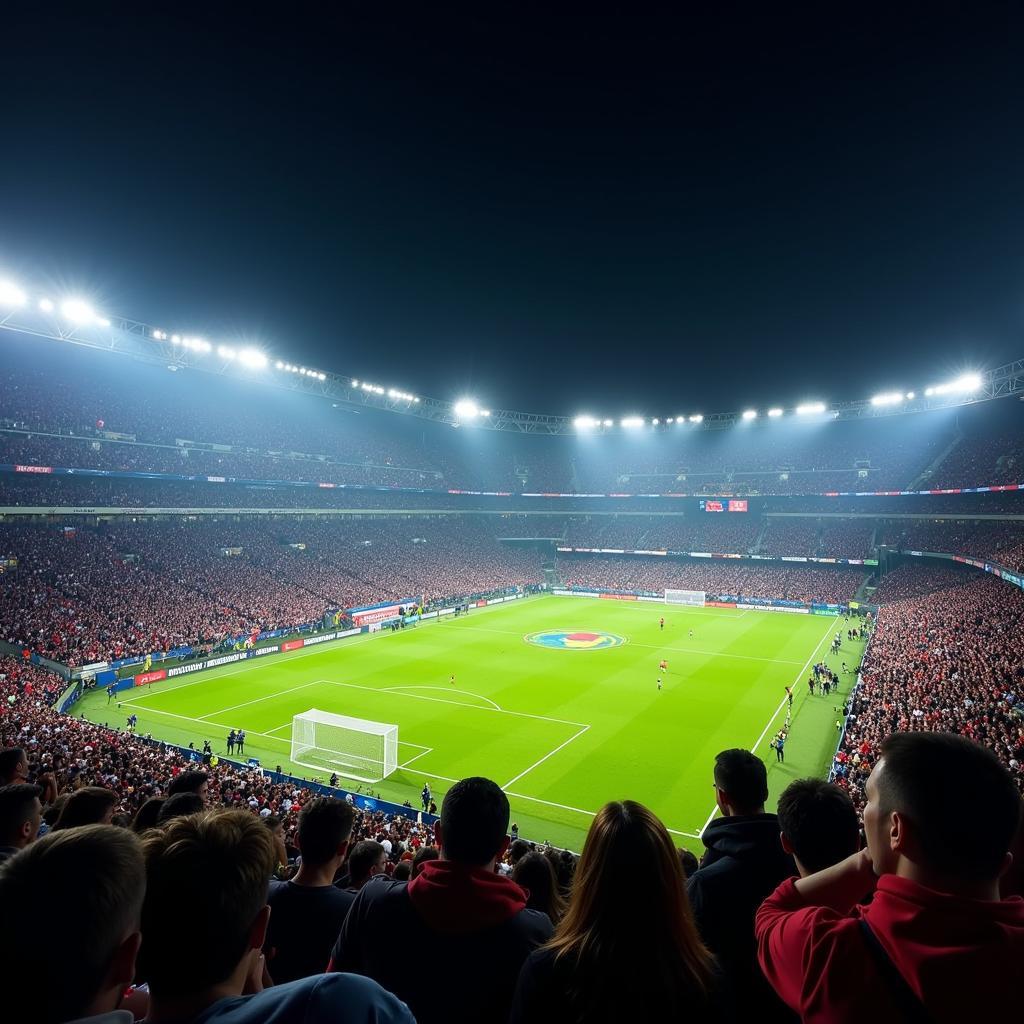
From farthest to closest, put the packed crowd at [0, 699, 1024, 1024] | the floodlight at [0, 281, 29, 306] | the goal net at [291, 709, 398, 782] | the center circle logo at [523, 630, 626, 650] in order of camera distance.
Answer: the center circle logo at [523, 630, 626, 650]
the floodlight at [0, 281, 29, 306]
the goal net at [291, 709, 398, 782]
the packed crowd at [0, 699, 1024, 1024]

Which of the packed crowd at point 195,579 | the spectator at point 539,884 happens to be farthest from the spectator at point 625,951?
the packed crowd at point 195,579

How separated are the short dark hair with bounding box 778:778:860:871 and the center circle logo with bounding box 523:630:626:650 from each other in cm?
4223

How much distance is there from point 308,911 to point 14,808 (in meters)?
2.40

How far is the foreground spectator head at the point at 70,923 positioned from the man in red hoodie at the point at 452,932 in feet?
5.11

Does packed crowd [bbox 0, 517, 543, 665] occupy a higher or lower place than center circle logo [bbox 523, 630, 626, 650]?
higher

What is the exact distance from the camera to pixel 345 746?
24.8m

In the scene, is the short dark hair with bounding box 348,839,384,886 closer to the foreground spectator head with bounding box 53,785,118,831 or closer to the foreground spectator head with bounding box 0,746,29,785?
the foreground spectator head with bounding box 53,785,118,831

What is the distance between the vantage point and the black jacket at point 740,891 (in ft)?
10.6

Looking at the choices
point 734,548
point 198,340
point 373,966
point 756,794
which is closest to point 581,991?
point 373,966

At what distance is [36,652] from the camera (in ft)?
105

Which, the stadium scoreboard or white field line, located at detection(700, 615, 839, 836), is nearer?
white field line, located at detection(700, 615, 839, 836)

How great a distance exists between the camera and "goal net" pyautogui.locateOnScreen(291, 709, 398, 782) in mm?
22953

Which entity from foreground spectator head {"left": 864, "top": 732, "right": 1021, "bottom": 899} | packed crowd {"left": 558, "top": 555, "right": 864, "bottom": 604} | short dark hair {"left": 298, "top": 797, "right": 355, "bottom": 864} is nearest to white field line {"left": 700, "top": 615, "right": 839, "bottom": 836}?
packed crowd {"left": 558, "top": 555, "right": 864, "bottom": 604}

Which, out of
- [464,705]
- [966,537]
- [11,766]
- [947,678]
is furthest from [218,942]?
[966,537]
